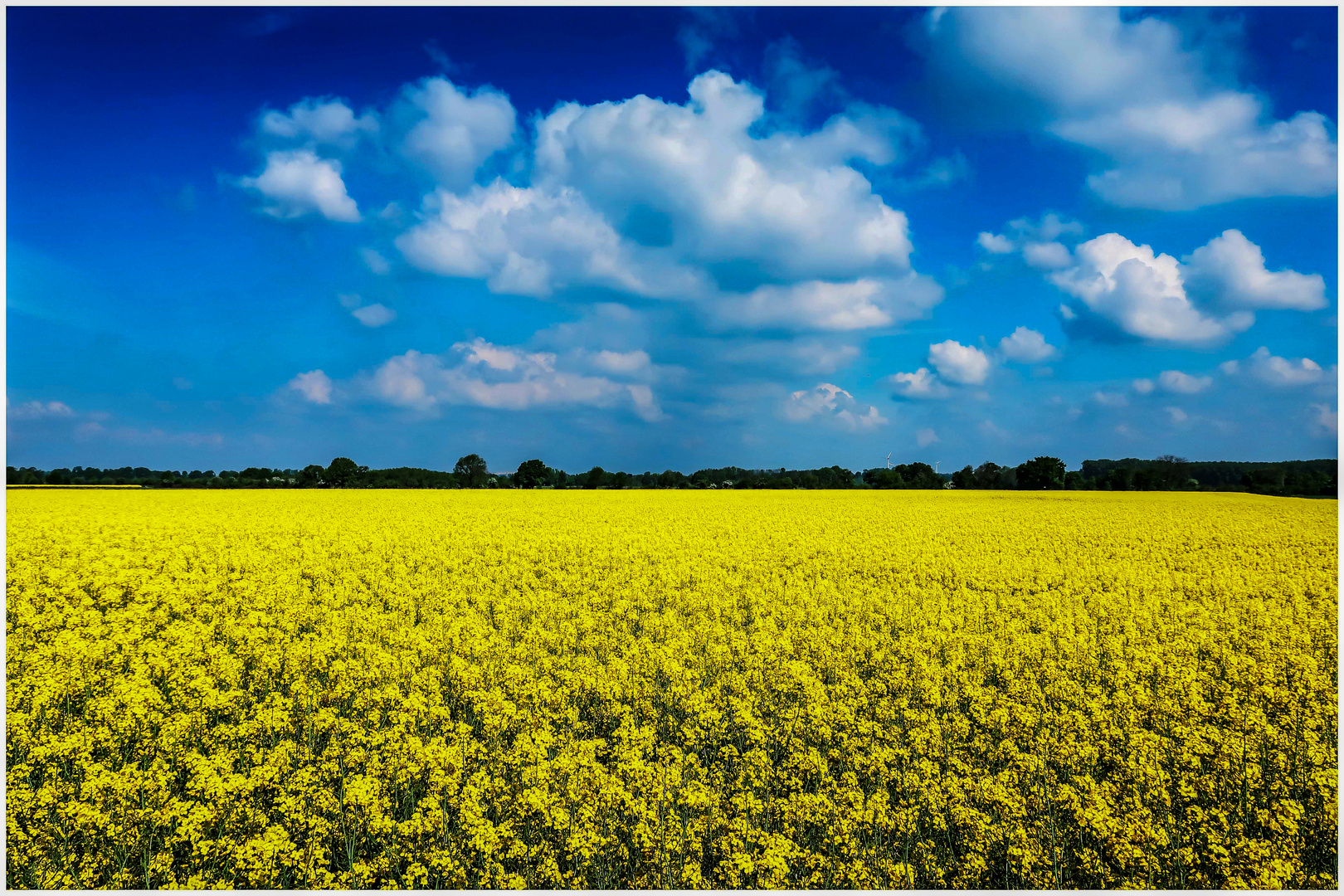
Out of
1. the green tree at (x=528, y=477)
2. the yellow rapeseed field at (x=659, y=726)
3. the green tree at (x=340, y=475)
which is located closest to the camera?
the yellow rapeseed field at (x=659, y=726)

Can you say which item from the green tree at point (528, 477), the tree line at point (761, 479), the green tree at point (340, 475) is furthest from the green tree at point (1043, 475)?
the green tree at point (340, 475)

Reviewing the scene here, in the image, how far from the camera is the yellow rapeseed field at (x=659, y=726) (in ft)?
17.0

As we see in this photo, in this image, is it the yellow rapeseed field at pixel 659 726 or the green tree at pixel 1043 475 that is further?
the green tree at pixel 1043 475

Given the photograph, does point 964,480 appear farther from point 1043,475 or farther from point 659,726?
point 659,726

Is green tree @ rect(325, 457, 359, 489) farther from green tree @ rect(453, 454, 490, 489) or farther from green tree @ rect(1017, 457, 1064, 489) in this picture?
green tree @ rect(1017, 457, 1064, 489)

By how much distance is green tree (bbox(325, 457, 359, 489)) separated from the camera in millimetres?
55281

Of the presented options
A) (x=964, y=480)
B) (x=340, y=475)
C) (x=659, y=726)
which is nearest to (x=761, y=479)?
(x=964, y=480)

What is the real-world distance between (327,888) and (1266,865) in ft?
24.3

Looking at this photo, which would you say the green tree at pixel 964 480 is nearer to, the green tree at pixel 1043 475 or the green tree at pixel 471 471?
the green tree at pixel 1043 475

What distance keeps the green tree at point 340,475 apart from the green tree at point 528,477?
14.2 m

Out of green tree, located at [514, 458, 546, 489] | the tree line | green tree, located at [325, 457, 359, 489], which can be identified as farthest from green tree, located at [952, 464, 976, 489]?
green tree, located at [325, 457, 359, 489]

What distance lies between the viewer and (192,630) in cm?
971

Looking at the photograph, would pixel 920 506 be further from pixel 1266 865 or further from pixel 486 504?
pixel 1266 865

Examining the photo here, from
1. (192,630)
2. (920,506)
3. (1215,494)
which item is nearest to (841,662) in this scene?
(192,630)
